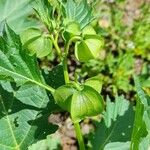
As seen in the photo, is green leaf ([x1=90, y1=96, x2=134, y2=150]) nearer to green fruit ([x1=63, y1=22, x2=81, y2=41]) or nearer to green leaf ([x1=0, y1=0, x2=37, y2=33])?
green leaf ([x1=0, y1=0, x2=37, y2=33])

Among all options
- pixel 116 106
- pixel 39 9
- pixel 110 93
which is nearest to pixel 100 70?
pixel 110 93

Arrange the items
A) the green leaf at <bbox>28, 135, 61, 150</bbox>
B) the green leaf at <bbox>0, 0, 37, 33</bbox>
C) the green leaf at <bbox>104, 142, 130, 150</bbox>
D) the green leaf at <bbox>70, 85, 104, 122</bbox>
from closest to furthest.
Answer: the green leaf at <bbox>70, 85, 104, 122</bbox>, the green leaf at <bbox>104, 142, 130, 150</bbox>, the green leaf at <bbox>0, 0, 37, 33</bbox>, the green leaf at <bbox>28, 135, 61, 150</bbox>

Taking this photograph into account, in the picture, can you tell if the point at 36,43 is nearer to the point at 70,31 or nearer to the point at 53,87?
the point at 70,31

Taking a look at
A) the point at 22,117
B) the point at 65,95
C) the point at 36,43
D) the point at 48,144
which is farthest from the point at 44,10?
the point at 48,144

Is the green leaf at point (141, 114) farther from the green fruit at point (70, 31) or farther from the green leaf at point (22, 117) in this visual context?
the green leaf at point (22, 117)

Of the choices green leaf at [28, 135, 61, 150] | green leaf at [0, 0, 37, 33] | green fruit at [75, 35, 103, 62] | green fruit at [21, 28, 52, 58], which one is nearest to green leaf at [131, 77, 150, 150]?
green fruit at [75, 35, 103, 62]

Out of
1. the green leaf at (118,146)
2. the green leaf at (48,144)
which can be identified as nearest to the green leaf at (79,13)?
the green leaf at (118,146)

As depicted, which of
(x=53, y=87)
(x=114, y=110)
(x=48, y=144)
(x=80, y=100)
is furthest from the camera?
(x=48, y=144)
